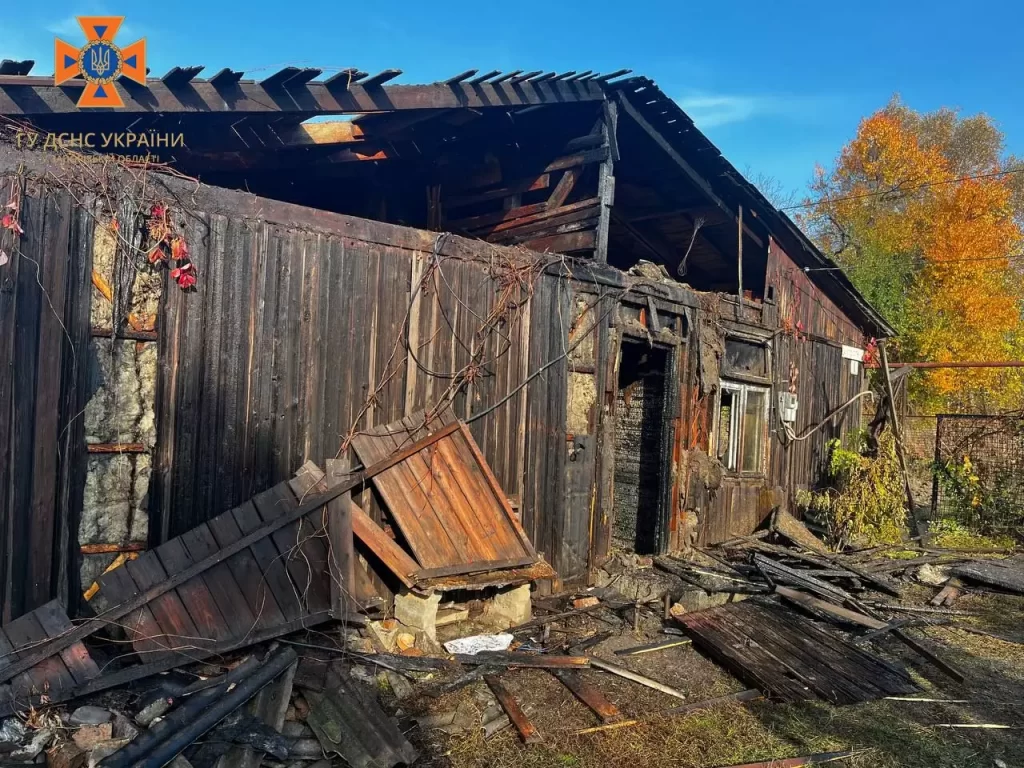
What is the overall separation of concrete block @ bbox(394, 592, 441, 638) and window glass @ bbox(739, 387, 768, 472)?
19.7 feet

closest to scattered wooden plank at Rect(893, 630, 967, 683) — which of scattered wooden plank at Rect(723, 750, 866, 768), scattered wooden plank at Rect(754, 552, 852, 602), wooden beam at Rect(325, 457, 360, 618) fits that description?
scattered wooden plank at Rect(754, 552, 852, 602)

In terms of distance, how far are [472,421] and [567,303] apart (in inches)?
63.5

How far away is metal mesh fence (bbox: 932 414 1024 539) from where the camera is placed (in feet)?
36.0

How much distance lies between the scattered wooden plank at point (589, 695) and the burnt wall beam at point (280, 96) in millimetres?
4547

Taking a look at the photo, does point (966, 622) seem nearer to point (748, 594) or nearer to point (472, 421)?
point (748, 594)

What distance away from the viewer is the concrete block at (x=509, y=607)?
5758mm

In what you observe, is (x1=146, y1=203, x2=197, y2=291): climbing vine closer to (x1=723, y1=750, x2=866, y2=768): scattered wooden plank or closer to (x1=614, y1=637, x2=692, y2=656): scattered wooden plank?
(x1=614, y1=637, x2=692, y2=656): scattered wooden plank

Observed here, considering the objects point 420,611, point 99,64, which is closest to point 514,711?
point 420,611

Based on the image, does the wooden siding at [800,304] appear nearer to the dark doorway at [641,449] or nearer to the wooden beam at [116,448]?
the dark doorway at [641,449]

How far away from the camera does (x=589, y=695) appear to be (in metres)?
4.57

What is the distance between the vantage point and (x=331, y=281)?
5.35m

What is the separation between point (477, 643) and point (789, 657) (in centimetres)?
241

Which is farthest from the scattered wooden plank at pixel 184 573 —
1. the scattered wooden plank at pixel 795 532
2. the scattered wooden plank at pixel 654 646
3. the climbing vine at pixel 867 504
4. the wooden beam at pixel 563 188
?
the climbing vine at pixel 867 504

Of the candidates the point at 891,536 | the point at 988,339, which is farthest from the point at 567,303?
the point at 988,339
